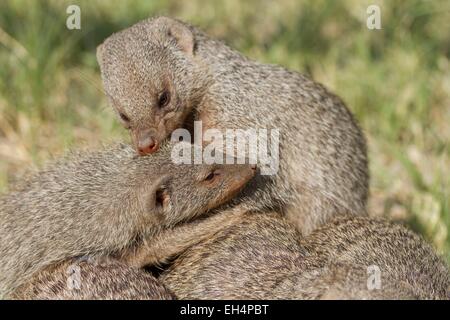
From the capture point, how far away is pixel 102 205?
3627 mm

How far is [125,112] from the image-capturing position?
151 inches

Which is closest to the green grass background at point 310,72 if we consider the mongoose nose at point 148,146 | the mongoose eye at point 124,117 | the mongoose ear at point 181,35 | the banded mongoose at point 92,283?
the mongoose eye at point 124,117

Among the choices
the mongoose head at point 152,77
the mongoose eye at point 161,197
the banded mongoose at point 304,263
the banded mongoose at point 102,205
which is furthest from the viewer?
the mongoose head at point 152,77

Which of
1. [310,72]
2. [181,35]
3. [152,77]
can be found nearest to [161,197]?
[152,77]

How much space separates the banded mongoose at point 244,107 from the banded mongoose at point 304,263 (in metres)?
0.28

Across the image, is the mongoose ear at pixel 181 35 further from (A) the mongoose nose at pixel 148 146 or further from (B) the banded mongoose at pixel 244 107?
(A) the mongoose nose at pixel 148 146

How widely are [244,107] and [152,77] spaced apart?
1.47ft

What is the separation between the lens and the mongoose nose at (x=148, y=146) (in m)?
3.71

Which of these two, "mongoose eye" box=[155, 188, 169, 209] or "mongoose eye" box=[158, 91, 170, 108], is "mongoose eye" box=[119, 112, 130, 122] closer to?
"mongoose eye" box=[158, 91, 170, 108]

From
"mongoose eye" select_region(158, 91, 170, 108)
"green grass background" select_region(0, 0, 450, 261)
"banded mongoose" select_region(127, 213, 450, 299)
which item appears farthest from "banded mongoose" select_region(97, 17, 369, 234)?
"green grass background" select_region(0, 0, 450, 261)

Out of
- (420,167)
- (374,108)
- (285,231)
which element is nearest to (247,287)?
(285,231)

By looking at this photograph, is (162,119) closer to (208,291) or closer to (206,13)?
(208,291)

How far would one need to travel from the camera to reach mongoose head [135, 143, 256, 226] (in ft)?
12.1

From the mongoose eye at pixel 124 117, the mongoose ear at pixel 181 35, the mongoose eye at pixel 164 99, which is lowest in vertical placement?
the mongoose eye at pixel 124 117
